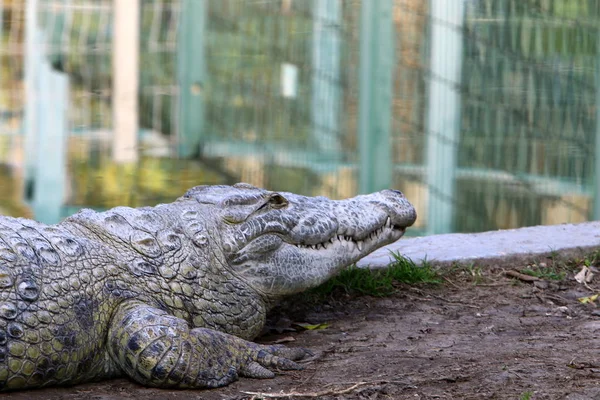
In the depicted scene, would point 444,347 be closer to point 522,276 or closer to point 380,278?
point 380,278

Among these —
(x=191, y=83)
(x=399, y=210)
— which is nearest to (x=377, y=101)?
(x=191, y=83)

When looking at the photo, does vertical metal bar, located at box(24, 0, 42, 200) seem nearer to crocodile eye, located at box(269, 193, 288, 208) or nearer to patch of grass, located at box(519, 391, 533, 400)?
Result: crocodile eye, located at box(269, 193, 288, 208)

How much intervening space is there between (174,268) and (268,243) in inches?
17.9

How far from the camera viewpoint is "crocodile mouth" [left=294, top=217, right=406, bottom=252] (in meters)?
4.38

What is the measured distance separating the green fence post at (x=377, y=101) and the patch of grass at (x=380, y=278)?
1354 mm

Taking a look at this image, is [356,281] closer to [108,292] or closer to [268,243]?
[268,243]

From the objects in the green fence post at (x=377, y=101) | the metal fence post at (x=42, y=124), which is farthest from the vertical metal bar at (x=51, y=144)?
the green fence post at (x=377, y=101)

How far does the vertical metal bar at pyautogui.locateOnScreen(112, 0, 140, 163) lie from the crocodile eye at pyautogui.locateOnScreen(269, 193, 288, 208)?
271 centimetres

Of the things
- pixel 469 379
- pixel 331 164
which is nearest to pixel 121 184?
pixel 331 164

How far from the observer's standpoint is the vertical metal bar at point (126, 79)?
6781 mm

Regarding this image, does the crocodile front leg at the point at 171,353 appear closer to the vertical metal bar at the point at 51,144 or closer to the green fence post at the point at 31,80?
the vertical metal bar at the point at 51,144

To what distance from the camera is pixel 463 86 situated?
21.8 ft

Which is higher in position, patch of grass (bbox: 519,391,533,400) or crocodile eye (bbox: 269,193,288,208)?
crocodile eye (bbox: 269,193,288,208)

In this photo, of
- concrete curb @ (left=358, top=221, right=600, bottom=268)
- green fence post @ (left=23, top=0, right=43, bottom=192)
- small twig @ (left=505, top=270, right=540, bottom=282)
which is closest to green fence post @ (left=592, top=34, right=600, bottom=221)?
concrete curb @ (left=358, top=221, right=600, bottom=268)
